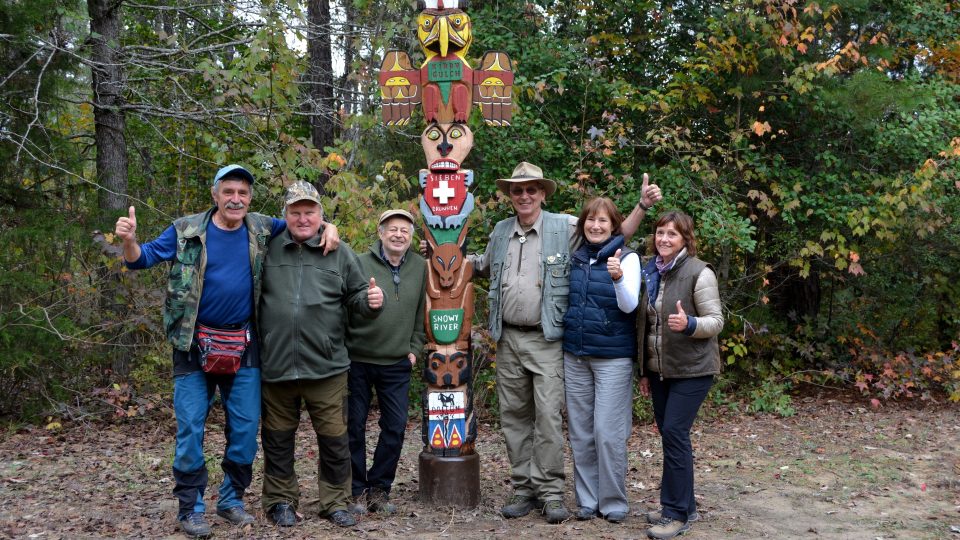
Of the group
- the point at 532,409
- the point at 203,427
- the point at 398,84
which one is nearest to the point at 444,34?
the point at 398,84

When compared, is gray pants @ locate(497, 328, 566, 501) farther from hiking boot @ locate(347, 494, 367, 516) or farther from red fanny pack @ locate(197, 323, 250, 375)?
red fanny pack @ locate(197, 323, 250, 375)

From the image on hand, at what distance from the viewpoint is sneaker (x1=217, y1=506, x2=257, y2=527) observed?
4.84 meters

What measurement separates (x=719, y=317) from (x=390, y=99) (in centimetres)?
269

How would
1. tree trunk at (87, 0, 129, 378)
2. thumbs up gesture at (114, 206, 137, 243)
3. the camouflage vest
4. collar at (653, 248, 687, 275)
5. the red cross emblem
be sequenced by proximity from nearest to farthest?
1. thumbs up gesture at (114, 206, 137, 243)
2. the camouflage vest
3. collar at (653, 248, 687, 275)
4. the red cross emblem
5. tree trunk at (87, 0, 129, 378)

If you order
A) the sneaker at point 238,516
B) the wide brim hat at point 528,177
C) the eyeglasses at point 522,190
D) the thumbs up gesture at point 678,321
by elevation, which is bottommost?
the sneaker at point 238,516

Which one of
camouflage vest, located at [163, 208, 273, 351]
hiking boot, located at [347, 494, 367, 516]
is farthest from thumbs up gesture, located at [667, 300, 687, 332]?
camouflage vest, located at [163, 208, 273, 351]

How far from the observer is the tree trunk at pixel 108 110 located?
869 cm

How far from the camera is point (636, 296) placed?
16.1ft

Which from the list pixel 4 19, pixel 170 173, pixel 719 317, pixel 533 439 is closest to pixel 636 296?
pixel 719 317

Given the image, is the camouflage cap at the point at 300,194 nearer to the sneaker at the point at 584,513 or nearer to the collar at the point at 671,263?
the collar at the point at 671,263

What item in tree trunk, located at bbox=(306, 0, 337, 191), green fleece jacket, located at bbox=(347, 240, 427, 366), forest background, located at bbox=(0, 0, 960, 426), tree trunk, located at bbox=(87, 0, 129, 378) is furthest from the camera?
tree trunk, located at bbox=(306, 0, 337, 191)

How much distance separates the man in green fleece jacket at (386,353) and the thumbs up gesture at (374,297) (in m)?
0.30

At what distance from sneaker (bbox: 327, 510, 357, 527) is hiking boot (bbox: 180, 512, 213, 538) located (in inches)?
28.2

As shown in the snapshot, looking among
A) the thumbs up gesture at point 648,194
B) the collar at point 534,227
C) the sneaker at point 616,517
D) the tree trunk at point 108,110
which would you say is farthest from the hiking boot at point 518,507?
the tree trunk at point 108,110
